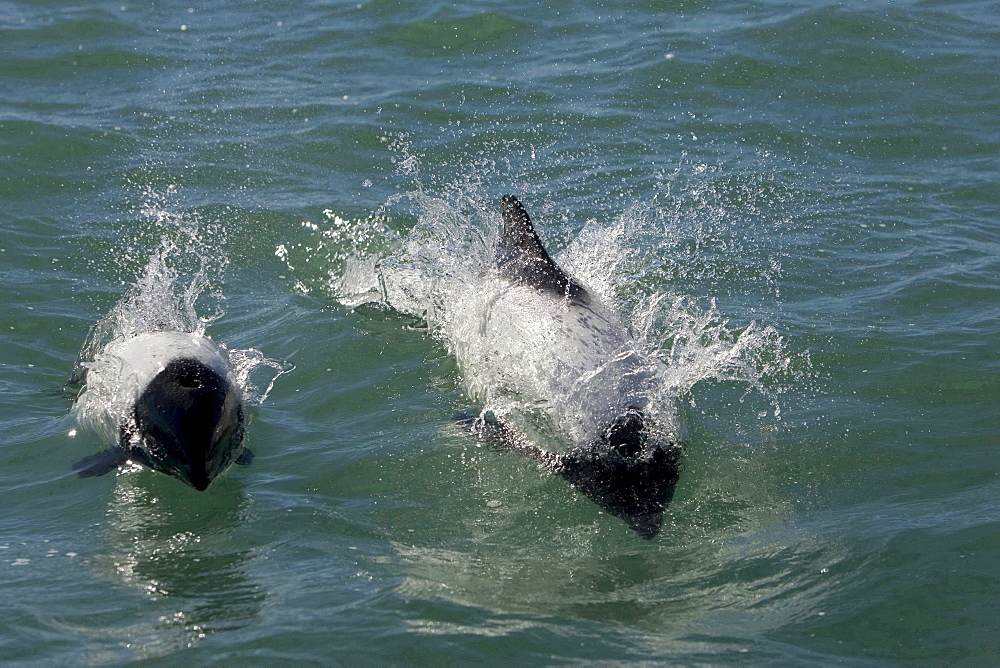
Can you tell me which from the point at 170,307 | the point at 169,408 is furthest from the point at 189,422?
the point at 170,307

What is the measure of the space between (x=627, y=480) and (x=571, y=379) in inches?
33.6

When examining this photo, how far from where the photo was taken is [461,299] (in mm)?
8750

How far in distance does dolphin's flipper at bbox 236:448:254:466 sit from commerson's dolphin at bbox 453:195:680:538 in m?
1.32

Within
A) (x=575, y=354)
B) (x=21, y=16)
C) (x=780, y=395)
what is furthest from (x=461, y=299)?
(x=21, y=16)

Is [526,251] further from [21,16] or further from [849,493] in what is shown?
[21,16]

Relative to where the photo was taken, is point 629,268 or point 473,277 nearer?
point 473,277

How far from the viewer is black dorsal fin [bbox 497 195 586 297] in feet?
26.6

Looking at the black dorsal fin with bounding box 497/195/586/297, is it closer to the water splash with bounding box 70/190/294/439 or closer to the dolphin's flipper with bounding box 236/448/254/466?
the water splash with bounding box 70/190/294/439

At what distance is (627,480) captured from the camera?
21.8 feet

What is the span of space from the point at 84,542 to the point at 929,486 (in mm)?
4449

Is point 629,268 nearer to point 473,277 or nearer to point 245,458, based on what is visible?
point 473,277

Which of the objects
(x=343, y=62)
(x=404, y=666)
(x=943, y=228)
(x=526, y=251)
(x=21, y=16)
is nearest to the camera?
(x=404, y=666)

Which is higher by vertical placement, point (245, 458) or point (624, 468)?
point (245, 458)

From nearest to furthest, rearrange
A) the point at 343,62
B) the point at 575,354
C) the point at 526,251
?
the point at 575,354 < the point at 526,251 < the point at 343,62
